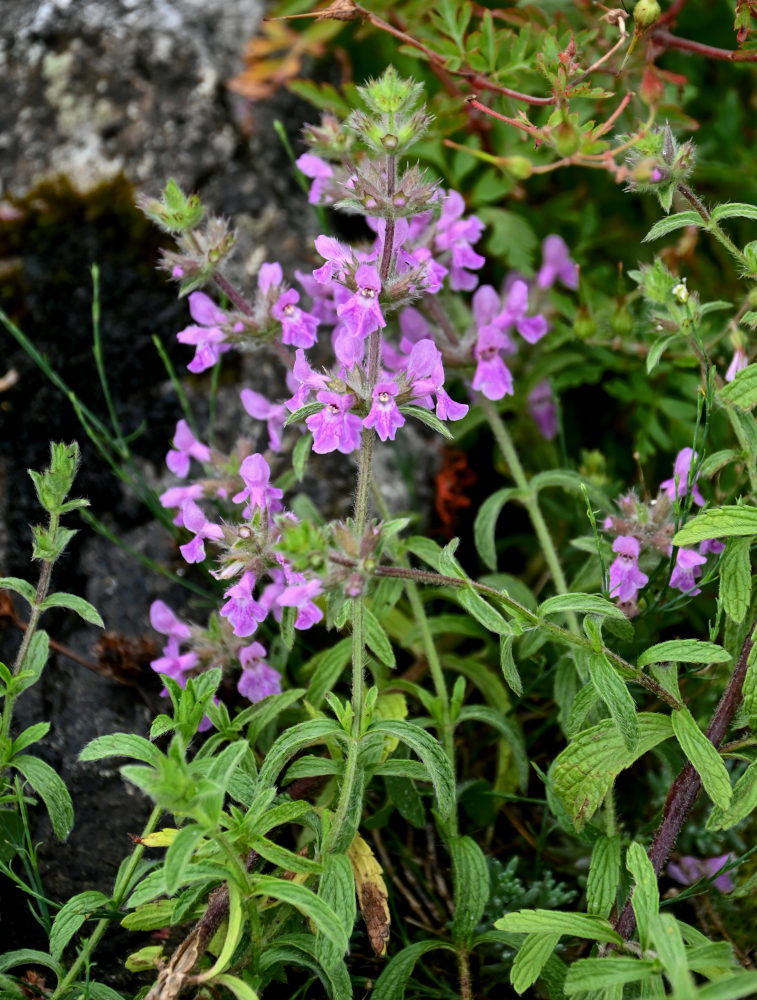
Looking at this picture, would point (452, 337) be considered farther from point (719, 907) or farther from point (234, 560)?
point (719, 907)

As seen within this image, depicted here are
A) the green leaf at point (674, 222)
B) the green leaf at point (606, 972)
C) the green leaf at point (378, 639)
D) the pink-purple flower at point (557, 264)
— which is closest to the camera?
the green leaf at point (606, 972)

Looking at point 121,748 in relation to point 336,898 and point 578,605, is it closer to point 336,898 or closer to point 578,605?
point 336,898

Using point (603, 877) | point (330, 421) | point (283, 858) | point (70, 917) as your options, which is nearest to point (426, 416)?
point (330, 421)

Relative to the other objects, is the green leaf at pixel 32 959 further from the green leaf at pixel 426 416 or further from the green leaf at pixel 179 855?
the green leaf at pixel 426 416

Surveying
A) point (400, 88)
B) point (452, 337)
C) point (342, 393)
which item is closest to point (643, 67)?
point (452, 337)

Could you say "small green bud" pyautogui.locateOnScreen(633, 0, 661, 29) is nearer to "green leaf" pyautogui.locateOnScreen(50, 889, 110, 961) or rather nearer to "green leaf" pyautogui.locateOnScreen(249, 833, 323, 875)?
"green leaf" pyautogui.locateOnScreen(249, 833, 323, 875)

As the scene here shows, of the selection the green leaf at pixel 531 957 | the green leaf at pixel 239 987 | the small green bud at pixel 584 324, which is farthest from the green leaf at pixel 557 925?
the small green bud at pixel 584 324
